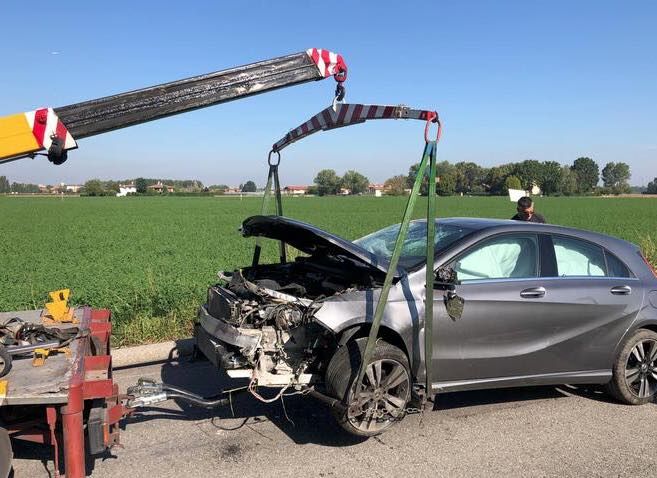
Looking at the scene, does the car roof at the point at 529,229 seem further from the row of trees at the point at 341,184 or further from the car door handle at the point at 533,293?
the row of trees at the point at 341,184

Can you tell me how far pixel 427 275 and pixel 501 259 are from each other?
3.57 ft

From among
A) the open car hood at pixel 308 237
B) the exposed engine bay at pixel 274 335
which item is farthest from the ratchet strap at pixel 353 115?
the exposed engine bay at pixel 274 335

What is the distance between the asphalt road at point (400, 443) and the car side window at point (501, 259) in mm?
1163

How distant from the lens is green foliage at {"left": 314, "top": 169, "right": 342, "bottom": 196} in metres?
123

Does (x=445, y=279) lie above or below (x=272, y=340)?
above

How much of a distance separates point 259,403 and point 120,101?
278cm

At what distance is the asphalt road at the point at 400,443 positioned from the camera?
3.68 meters

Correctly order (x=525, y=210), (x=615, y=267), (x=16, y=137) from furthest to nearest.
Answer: (x=525, y=210) < (x=615, y=267) < (x=16, y=137)

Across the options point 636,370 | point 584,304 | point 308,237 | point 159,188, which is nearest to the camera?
point 308,237

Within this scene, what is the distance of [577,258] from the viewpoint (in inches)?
199

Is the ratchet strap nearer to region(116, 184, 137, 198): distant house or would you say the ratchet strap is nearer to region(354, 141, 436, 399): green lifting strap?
region(354, 141, 436, 399): green lifting strap

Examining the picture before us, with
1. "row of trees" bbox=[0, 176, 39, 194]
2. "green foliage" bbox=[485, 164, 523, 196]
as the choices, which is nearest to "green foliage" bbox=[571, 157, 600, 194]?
"green foliage" bbox=[485, 164, 523, 196]

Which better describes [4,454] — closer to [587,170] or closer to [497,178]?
[497,178]

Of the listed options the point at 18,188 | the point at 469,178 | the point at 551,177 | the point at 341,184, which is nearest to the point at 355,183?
the point at 341,184
